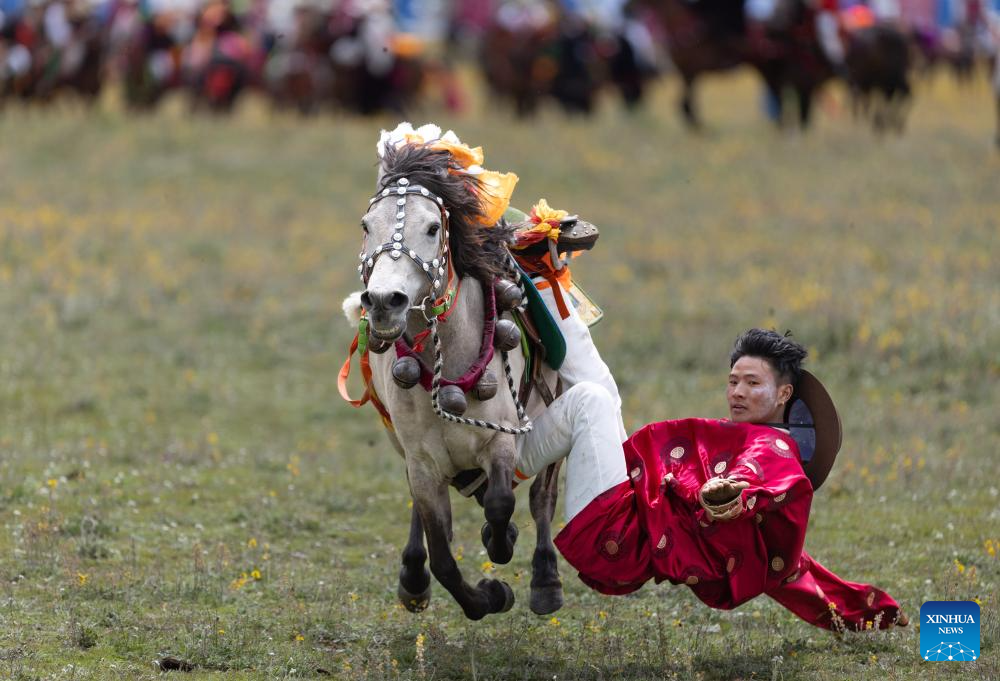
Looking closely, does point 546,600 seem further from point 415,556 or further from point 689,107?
point 689,107

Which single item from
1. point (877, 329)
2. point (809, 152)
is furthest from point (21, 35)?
point (877, 329)

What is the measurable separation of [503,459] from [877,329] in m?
7.62

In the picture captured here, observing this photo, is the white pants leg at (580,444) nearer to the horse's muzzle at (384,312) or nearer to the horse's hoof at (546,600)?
the horse's hoof at (546,600)

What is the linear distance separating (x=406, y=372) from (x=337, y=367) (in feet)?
24.5

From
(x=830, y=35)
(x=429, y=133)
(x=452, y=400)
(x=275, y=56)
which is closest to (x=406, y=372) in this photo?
(x=452, y=400)

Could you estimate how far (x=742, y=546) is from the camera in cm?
611

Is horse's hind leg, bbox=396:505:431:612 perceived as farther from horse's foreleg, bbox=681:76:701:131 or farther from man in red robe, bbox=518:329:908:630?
horse's foreleg, bbox=681:76:701:131

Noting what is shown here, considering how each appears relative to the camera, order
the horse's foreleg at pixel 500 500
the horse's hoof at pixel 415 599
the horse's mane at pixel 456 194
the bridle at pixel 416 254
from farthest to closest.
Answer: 1. the horse's hoof at pixel 415 599
2. the horse's foreleg at pixel 500 500
3. the horse's mane at pixel 456 194
4. the bridle at pixel 416 254

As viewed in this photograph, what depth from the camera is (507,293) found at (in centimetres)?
632

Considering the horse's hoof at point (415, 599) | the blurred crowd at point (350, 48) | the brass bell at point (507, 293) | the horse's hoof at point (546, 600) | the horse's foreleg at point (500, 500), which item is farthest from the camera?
the blurred crowd at point (350, 48)

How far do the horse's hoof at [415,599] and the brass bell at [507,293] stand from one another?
1.44 metres

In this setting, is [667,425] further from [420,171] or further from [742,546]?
[420,171]

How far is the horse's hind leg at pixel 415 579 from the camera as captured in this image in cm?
689

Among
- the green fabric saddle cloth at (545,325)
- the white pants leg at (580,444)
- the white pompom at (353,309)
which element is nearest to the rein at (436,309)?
the white pants leg at (580,444)
